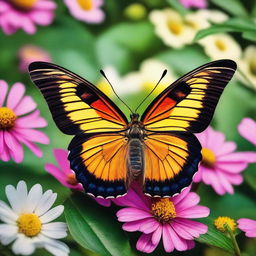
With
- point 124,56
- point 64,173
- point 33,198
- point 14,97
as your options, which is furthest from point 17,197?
point 124,56

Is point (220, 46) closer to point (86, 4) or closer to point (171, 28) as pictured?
point (171, 28)

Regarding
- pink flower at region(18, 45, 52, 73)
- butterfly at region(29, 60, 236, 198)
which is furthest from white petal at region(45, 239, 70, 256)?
pink flower at region(18, 45, 52, 73)

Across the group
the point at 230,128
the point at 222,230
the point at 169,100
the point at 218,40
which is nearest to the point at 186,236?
the point at 222,230

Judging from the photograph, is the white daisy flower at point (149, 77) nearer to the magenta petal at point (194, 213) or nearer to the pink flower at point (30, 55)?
the pink flower at point (30, 55)

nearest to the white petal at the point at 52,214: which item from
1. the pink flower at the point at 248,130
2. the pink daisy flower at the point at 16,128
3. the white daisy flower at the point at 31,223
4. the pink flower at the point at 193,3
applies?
the white daisy flower at the point at 31,223

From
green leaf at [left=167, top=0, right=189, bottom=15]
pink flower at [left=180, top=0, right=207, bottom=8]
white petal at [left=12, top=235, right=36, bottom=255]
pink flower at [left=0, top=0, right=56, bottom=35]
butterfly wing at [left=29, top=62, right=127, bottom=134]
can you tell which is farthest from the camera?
pink flower at [left=180, top=0, right=207, bottom=8]

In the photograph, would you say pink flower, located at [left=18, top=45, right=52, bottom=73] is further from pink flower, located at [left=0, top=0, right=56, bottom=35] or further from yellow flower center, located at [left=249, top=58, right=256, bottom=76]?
yellow flower center, located at [left=249, top=58, right=256, bottom=76]
